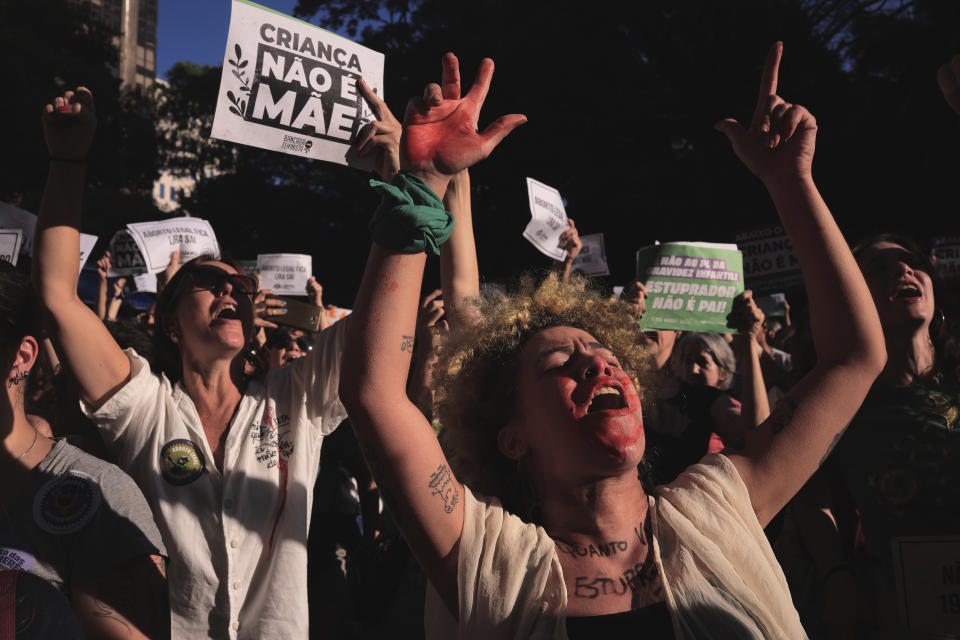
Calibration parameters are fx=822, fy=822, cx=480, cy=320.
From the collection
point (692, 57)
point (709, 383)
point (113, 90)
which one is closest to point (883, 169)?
point (692, 57)

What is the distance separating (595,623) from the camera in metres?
1.76

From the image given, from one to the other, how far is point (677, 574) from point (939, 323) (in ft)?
5.72

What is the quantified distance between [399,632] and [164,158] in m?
31.5

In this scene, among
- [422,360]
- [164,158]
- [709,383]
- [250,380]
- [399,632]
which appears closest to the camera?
[250,380]

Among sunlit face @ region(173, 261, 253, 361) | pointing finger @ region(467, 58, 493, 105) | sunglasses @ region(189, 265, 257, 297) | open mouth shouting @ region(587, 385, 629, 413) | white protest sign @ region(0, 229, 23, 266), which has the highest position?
pointing finger @ region(467, 58, 493, 105)

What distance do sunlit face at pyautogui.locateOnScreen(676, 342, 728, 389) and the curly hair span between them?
222 cm

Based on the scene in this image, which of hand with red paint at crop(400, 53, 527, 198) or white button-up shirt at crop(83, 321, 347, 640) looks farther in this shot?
white button-up shirt at crop(83, 321, 347, 640)

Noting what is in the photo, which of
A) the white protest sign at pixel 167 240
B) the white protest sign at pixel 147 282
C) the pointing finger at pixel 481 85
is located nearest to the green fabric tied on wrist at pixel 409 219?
the pointing finger at pixel 481 85

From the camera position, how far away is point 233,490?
8.30ft

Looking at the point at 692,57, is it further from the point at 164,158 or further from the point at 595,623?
the point at 164,158

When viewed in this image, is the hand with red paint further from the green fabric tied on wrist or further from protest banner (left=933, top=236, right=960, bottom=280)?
protest banner (left=933, top=236, right=960, bottom=280)

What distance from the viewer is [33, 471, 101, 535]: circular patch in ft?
6.65

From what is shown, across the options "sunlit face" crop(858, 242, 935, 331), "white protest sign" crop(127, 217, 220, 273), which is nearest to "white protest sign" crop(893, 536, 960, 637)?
"sunlit face" crop(858, 242, 935, 331)

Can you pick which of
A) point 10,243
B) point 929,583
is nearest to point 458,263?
point 929,583
